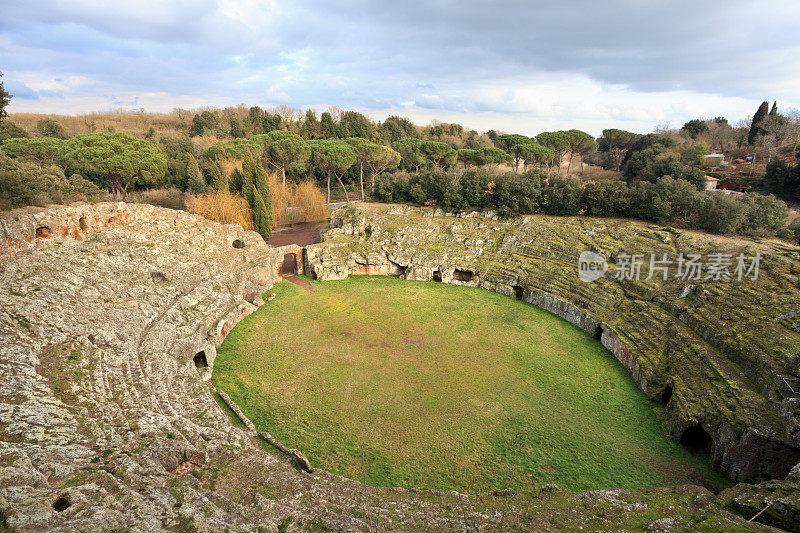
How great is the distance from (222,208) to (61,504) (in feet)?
74.4

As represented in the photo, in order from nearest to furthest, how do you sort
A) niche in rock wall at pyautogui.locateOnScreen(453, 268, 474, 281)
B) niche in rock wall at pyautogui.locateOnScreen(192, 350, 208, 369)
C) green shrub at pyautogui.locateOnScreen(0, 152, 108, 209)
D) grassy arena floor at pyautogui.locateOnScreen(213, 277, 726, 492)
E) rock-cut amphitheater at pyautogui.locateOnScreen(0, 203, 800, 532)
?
rock-cut amphitheater at pyautogui.locateOnScreen(0, 203, 800, 532), grassy arena floor at pyautogui.locateOnScreen(213, 277, 726, 492), niche in rock wall at pyautogui.locateOnScreen(192, 350, 208, 369), green shrub at pyautogui.locateOnScreen(0, 152, 108, 209), niche in rock wall at pyautogui.locateOnScreen(453, 268, 474, 281)

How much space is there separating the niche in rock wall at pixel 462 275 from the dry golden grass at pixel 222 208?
16.3 metres

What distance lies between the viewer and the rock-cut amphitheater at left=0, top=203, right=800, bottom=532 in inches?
268

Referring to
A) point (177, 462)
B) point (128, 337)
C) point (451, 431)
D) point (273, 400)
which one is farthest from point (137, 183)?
point (451, 431)

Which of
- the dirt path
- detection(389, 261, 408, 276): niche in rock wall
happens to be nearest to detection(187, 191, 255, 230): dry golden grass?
the dirt path

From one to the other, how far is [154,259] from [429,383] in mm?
13842

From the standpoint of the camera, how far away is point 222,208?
25.7m

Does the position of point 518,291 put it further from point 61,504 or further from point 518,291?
point 61,504

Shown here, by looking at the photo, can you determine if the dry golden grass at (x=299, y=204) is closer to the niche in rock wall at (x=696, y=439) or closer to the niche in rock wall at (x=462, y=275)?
the niche in rock wall at (x=462, y=275)

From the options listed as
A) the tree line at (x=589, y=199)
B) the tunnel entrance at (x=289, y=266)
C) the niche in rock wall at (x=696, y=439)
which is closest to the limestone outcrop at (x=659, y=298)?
the niche in rock wall at (x=696, y=439)

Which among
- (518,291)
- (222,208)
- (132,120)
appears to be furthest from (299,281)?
(132,120)

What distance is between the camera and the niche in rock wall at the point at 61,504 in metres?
5.76

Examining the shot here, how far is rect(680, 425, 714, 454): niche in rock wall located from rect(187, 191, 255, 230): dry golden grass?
27.5 metres

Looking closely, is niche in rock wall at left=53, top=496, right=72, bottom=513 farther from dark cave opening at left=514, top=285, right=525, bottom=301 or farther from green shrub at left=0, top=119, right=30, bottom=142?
green shrub at left=0, top=119, right=30, bottom=142
